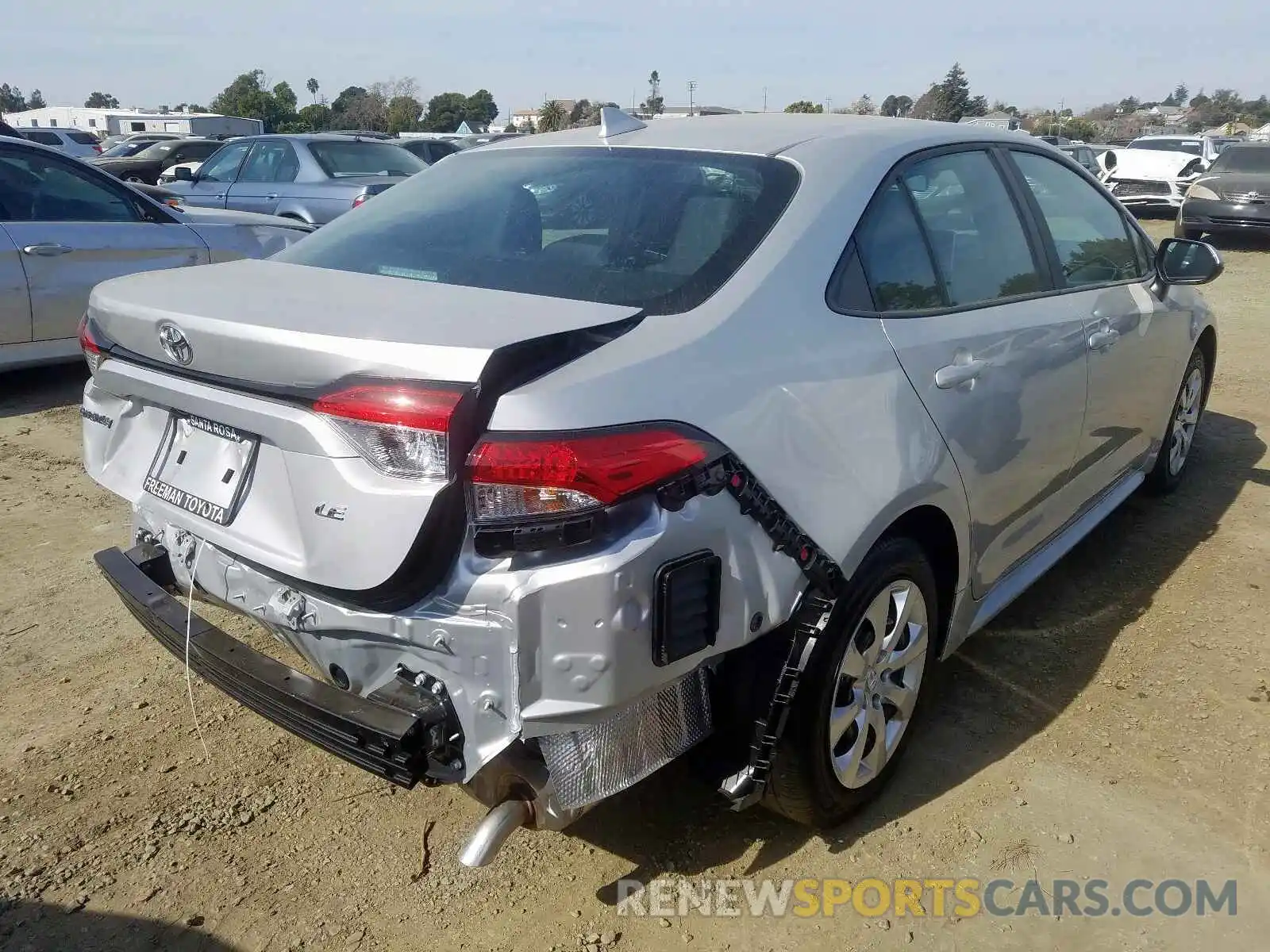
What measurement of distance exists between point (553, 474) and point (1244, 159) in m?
16.3

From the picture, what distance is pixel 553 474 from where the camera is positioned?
1.78m

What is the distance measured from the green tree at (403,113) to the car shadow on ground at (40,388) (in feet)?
179

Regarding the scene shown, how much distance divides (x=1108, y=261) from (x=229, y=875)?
3.46 meters

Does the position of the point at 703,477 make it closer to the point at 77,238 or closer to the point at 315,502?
the point at 315,502

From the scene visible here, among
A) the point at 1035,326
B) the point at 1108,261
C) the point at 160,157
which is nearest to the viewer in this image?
the point at 1035,326

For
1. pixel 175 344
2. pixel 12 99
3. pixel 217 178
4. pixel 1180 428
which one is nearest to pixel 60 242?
pixel 175 344

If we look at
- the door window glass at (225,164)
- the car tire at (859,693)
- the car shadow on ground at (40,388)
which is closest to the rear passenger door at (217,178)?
the door window glass at (225,164)

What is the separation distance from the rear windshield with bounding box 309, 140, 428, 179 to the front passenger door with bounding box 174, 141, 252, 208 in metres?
1.11

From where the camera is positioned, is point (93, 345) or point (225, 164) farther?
point (225, 164)

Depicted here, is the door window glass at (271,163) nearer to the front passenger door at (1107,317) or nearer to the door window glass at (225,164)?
the door window glass at (225,164)

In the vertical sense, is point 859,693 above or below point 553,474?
below

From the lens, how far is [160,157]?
22578 mm

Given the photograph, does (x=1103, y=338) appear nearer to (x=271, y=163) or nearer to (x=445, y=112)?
(x=271, y=163)

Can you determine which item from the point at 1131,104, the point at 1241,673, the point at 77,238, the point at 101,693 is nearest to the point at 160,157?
the point at 77,238
